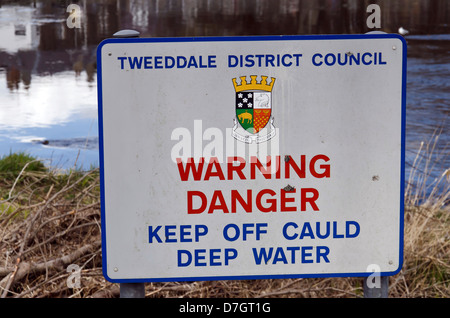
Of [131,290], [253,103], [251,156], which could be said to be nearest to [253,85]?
[253,103]

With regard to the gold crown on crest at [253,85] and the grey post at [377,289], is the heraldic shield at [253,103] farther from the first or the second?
the grey post at [377,289]

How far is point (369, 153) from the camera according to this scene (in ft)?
7.67

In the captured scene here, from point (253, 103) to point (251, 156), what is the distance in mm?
181

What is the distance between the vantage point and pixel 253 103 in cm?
228

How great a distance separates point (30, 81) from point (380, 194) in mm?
8165

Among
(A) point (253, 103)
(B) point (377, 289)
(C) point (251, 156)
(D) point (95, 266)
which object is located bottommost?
(D) point (95, 266)

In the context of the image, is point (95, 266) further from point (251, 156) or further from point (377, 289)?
point (377, 289)

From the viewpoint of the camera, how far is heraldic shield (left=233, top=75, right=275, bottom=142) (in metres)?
2.28

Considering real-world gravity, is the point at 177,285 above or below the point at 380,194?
below

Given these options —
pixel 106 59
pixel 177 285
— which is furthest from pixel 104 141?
pixel 177 285

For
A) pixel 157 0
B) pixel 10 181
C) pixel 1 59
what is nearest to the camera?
pixel 10 181

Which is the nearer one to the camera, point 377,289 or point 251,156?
point 251,156

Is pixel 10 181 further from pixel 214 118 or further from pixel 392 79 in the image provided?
pixel 392 79

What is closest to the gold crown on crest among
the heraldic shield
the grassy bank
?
the heraldic shield
